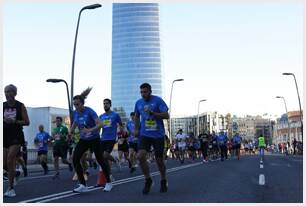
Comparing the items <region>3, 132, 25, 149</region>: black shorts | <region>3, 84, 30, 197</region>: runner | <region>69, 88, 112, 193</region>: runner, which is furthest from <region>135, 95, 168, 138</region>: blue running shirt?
<region>3, 132, 25, 149</region>: black shorts

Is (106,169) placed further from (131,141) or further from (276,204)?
(131,141)

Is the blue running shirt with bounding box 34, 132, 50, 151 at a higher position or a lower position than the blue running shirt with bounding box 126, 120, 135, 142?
lower

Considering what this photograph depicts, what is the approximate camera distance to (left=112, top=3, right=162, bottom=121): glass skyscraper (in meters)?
156

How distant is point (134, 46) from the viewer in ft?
514

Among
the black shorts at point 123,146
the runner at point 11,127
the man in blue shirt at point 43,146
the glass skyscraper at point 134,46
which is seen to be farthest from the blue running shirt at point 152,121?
the glass skyscraper at point 134,46

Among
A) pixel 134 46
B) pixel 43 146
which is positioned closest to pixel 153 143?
pixel 43 146

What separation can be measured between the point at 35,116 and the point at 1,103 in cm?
3499

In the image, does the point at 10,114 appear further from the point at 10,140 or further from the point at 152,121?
the point at 152,121

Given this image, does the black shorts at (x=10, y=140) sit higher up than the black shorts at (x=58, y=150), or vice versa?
the black shorts at (x=10, y=140)

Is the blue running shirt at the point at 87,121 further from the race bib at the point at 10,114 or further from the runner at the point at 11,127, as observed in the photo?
the race bib at the point at 10,114

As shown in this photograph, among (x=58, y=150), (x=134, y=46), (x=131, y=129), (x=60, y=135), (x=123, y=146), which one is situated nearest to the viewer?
(x=58, y=150)

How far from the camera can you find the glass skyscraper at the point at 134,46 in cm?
15612

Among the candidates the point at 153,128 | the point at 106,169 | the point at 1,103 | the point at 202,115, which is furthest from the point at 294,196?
the point at 202,115

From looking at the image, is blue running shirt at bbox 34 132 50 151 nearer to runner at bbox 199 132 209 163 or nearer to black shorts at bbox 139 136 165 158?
black shorts at bbox 139 136 165 158
